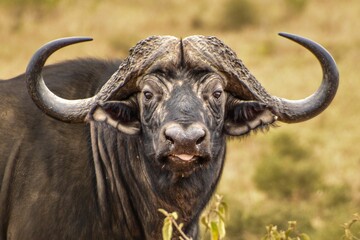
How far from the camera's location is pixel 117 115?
6.39m

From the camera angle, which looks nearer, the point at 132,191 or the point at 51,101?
the point at 51,101

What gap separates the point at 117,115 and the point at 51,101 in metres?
0.40

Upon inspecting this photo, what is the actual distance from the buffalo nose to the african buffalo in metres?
0.06

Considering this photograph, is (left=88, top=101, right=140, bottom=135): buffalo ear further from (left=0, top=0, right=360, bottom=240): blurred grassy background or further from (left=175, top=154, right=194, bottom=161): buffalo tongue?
(left=0, top=0, right=360, bottom=240): blurred grassy background

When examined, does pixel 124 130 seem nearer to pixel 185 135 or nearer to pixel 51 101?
pixel 51 101

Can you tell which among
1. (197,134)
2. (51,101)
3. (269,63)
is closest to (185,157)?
(197,134)

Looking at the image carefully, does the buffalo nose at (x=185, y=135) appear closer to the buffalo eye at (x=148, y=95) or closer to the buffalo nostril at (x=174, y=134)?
the buffalo nostril at (x=174, y=134)

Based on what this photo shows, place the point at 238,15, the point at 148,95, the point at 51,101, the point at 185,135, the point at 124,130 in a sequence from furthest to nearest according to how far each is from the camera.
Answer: the point at 238,15 → the point at 51,101 → the point at 124,130 → the point at 148,95 → the point at 185,135

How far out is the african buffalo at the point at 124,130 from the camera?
246 inches

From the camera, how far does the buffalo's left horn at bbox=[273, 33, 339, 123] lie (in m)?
6.56

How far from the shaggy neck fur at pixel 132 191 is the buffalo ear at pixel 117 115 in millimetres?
148

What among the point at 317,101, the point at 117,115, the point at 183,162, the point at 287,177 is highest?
the point at 287,177

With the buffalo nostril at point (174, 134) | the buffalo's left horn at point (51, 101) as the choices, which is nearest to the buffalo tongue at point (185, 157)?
the buffalo nostril at point (174, 134)

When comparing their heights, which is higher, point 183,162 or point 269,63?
point 269,63
